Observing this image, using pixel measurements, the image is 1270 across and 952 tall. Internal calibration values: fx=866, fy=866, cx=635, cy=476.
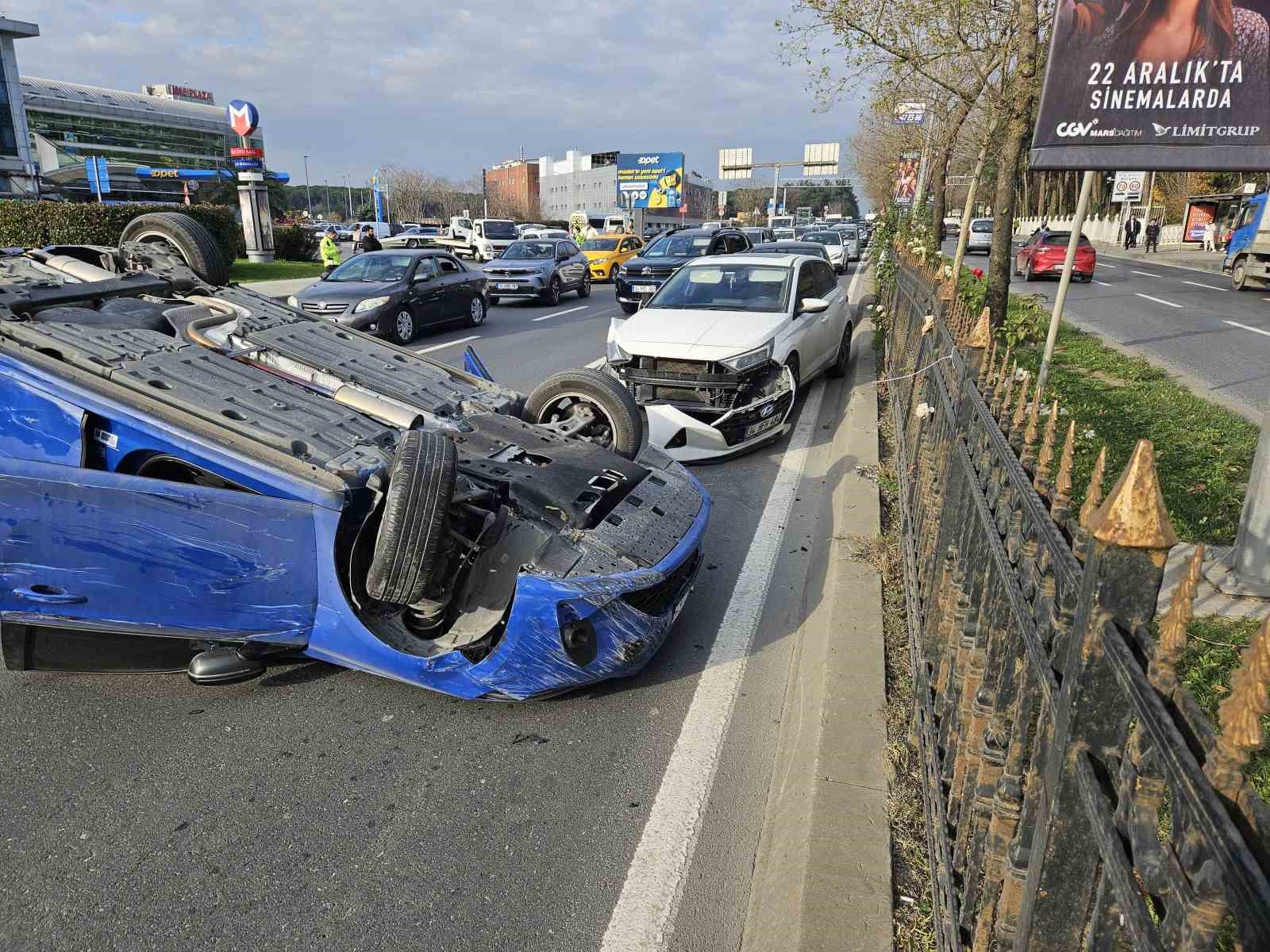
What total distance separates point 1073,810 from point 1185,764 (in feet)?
1.41

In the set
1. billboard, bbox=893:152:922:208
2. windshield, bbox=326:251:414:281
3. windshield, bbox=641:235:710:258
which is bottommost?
Result: windshield, bbox=326:251:414:281

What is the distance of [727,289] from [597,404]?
4.23 metres

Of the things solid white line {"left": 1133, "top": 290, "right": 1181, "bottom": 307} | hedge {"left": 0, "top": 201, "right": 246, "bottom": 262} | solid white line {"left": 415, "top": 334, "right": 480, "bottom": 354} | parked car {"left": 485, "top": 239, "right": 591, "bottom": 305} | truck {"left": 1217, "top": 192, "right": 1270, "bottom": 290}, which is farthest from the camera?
truck {"left": 1217, "top": 192, "right": 1270, "bottom": 290}

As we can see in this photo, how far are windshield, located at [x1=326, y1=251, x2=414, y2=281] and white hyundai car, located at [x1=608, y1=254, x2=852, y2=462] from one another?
22.7 feet

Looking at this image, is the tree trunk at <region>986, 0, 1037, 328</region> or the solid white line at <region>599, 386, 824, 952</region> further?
the tree trunk at <region>986, 0, 1037, 328</region>

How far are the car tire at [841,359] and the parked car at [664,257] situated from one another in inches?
245

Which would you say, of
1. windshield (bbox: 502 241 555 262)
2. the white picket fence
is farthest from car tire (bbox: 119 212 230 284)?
the white picket fence

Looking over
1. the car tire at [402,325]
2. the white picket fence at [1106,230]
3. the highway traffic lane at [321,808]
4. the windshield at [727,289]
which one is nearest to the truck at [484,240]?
the car tire at [402,325]

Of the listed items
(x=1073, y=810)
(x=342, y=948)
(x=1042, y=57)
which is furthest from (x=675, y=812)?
(x=1042, y=57)

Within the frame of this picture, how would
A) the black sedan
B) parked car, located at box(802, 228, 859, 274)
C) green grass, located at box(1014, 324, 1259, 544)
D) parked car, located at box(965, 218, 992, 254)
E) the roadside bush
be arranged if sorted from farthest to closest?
parked car, located at box(965, 218, 992, 254)
the roadside bush
parked car, located at box(802, 228, 859, 274)
the black sedan
green grass, located at box(1014, 324, 1259, 544)

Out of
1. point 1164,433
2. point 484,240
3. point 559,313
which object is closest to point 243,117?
point 484,240

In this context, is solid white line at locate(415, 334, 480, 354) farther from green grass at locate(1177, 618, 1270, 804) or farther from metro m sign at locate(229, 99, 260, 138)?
metro m sign at locate(229, 99, 260, 138)

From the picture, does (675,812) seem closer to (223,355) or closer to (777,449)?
(223,355)

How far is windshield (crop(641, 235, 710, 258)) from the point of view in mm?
19109
